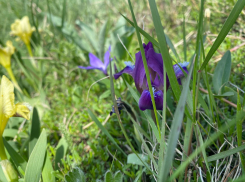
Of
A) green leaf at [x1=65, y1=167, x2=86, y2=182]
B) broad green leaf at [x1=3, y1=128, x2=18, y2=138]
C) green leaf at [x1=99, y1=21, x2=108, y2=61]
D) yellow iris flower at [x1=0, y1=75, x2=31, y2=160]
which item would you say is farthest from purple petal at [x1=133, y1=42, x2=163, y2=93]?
green leaf at [x1=99, y1=21, x2=108, y2=61]

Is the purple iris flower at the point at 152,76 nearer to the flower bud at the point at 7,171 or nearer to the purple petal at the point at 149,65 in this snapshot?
the purple petal at the point at 149,65

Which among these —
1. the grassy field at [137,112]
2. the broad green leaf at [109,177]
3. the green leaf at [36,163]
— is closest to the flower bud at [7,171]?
the grassy field at [137,112]

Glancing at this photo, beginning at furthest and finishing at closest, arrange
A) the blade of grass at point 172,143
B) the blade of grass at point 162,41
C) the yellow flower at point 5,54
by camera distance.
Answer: the yellow flower at point 5,54, the blade of grass at point 162,41, the blade of grass at point 172,143

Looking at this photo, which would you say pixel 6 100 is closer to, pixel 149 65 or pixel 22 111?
pixel 22 111

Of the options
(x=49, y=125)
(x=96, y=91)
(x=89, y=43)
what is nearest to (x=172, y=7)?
(x=89, y=43)


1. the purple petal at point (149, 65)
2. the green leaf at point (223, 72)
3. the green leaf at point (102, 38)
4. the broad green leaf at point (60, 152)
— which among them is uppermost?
the green leaf at point (102, 38)

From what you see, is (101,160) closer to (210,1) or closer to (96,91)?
(96,91)

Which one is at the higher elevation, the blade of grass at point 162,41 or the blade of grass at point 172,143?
the blade of grass at point 162,41

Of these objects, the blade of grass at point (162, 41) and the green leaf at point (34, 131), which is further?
the green leaf at point (34, 131)
